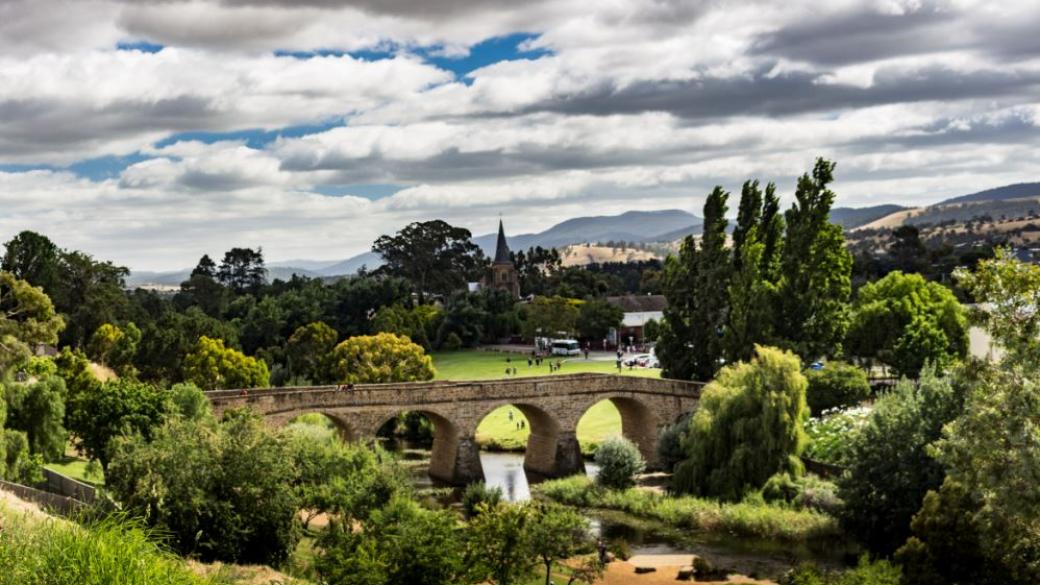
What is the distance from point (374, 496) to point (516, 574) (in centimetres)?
731

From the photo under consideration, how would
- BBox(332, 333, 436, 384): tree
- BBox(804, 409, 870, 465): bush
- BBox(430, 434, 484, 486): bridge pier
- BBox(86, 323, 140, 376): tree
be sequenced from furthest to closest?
BBox(86, 323, 140, 376): tree
BBox(332, 333, 436, 384): tree
BBox(430, 434, 484, 486): bridge pier
BBox(804, 409, 870, 465): bush

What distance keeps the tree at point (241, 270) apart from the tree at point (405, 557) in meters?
118

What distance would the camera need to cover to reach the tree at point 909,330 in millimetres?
68750

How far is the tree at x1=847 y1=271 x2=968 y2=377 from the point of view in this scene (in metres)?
68.8

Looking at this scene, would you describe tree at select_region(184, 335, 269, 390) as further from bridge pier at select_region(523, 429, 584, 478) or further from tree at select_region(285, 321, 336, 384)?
bridge pier at select_region(523, 429, 584, 478)

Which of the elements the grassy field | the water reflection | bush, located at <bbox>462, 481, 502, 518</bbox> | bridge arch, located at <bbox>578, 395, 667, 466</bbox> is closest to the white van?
the grassy field

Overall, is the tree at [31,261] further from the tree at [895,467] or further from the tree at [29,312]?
the tree at [895,467]

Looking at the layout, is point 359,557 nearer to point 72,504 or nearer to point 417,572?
point 417,572

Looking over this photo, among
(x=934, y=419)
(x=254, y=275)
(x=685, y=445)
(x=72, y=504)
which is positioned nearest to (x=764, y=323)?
(x=685, y=445)

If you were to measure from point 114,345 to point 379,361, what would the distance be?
21322 millimetres

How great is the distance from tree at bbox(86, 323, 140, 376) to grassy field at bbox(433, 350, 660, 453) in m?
22.0

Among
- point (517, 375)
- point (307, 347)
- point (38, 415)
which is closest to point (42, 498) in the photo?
point (38, 415)

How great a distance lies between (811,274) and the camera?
6278cm

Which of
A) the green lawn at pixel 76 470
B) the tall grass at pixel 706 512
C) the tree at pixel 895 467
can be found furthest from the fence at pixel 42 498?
the tree at pixel 895 467
